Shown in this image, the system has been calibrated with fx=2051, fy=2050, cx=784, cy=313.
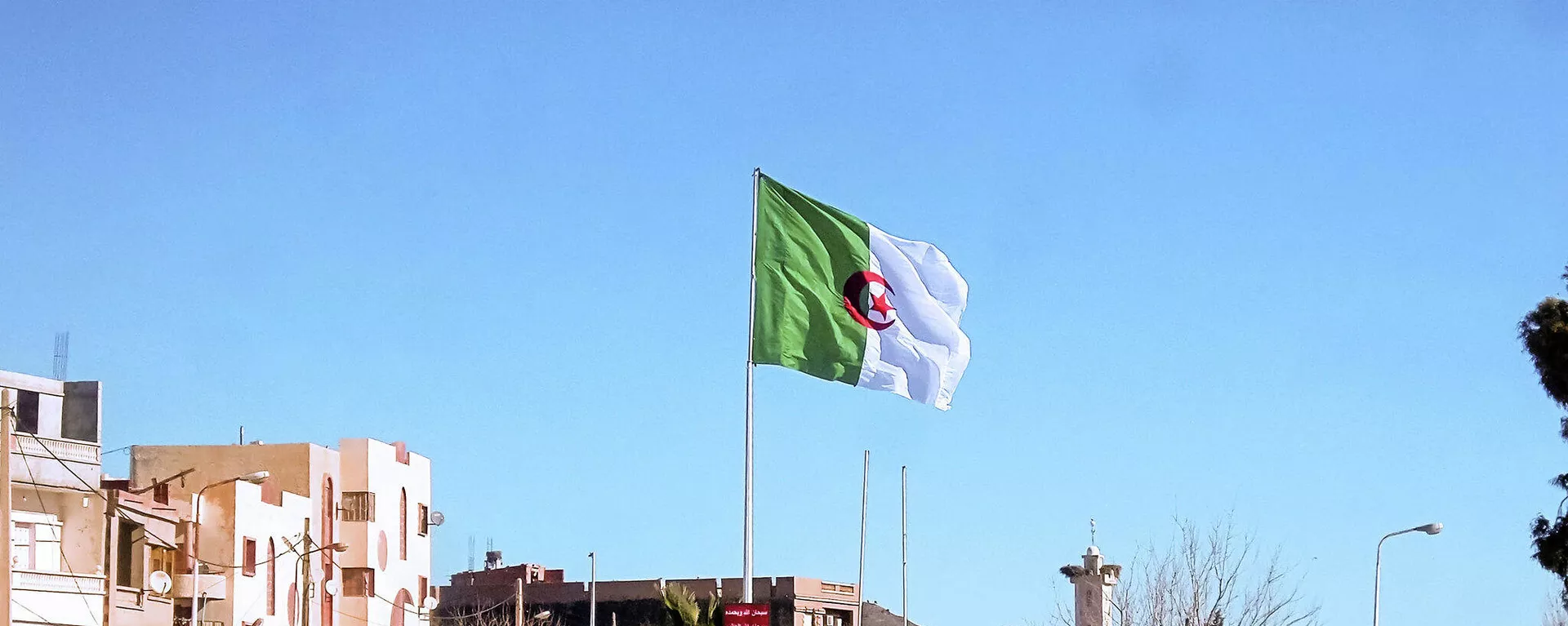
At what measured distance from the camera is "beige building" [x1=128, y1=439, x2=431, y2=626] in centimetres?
5803

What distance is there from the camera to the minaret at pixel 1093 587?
5291cm

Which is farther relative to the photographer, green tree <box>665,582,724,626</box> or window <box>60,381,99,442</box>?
window <box>60,381,99,442</box>

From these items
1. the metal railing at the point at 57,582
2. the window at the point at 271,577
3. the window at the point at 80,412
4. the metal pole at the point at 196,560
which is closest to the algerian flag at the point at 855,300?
the metal railing at the point at 57,582

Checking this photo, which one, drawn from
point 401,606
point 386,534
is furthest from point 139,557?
point 401,606

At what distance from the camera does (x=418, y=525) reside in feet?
241

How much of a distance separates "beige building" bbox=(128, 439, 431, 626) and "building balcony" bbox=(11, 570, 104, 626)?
22.4 ft

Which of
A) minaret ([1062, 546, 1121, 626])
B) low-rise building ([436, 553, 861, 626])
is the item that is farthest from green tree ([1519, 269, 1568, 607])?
low-rise building ([436, 553, 861, 626])

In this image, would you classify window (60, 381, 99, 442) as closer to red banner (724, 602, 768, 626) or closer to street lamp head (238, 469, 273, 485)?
street lamp head (238, 469, 273, 485)

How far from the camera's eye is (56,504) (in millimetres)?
47750

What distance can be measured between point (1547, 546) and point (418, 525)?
43.0 meters

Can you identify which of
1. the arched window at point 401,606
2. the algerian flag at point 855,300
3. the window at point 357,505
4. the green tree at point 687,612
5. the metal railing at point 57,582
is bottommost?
the arched window at point 401,606

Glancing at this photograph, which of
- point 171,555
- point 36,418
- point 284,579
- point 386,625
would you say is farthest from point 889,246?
point 386,625

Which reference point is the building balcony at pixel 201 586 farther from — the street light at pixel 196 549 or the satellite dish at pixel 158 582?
the satellite dish at pixel 158 582

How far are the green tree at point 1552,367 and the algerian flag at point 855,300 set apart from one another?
17.7 meters
